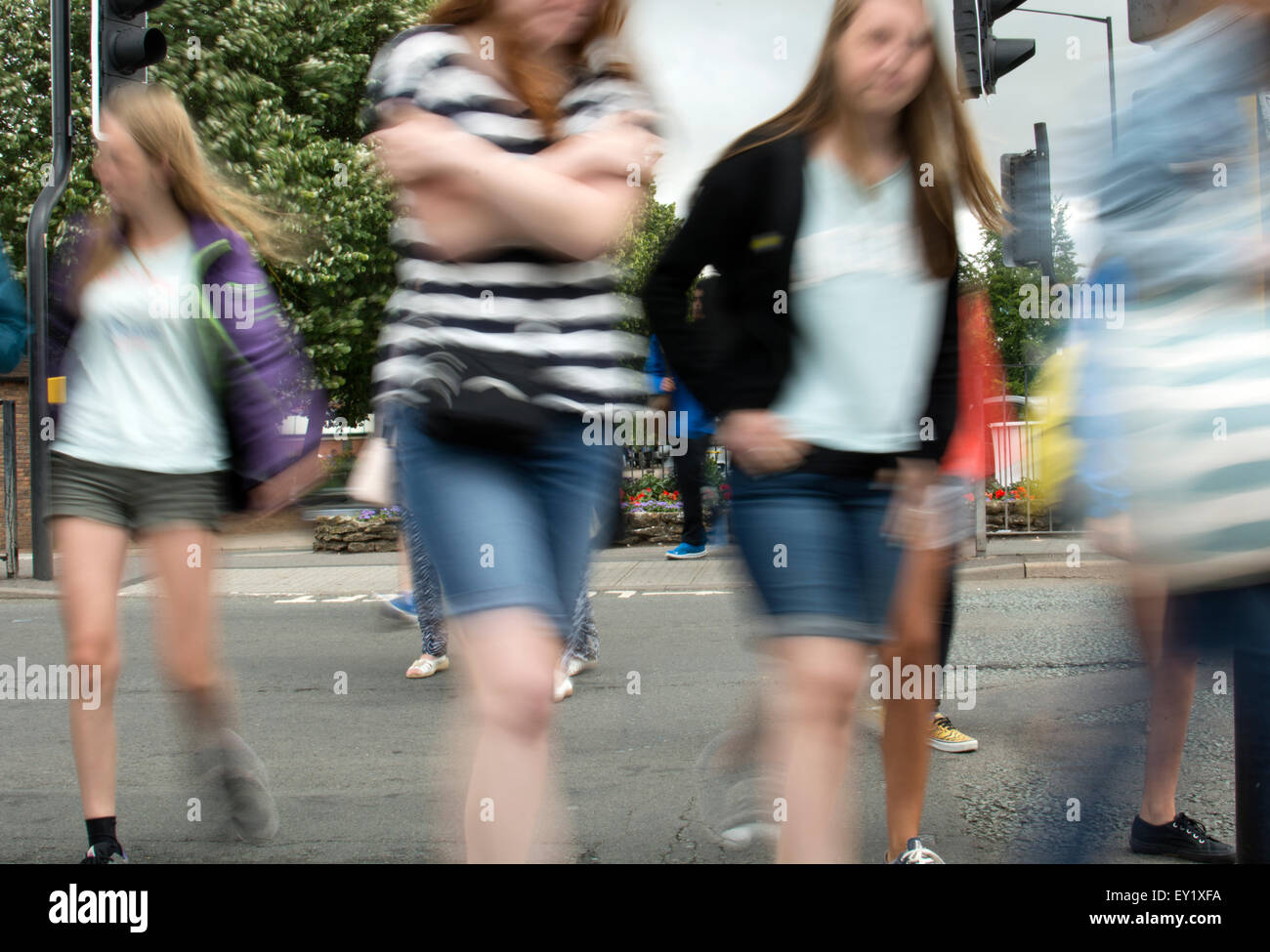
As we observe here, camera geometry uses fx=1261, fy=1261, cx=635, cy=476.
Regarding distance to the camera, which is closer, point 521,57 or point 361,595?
point 521,57

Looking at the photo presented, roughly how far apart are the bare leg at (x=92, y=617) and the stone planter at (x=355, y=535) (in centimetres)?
1101

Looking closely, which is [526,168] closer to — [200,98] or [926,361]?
[926,361]

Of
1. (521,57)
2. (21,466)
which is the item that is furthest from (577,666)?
(21,466)

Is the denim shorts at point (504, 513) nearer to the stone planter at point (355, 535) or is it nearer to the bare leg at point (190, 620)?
the bare leg at point (190, 620)

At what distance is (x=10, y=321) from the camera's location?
2871mm

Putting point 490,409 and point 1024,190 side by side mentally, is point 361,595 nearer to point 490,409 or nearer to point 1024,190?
point 1024,190

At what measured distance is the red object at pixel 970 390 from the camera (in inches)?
94.6

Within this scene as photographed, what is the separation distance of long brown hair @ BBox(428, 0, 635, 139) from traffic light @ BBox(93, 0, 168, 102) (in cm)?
506

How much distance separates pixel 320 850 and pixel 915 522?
80.5 inches

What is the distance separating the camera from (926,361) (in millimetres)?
2289

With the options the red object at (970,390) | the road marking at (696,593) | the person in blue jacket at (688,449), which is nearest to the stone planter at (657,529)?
the person in blue jacket at (688,449)

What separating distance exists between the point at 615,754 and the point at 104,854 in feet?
6.49

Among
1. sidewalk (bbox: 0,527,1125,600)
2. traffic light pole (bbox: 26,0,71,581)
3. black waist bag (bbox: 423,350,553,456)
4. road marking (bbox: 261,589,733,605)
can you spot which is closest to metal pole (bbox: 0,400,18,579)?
sidewalk (bbox: 0,527,1125,600)
